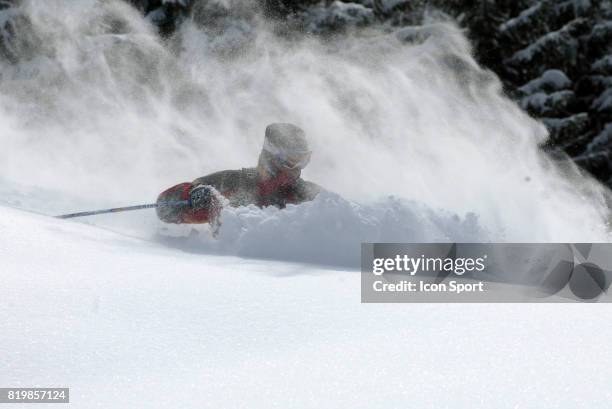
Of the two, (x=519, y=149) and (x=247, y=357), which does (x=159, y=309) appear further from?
(x=519, y=149)

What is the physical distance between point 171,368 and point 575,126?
14.9 metres

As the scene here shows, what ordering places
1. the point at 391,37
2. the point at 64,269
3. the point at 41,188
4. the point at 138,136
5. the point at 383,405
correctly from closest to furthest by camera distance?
the point at 383,405, the point at 64,269, the point at 41,188, the point at 138,136, the point at 391,37

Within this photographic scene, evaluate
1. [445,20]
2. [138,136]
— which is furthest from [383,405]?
[445,20]

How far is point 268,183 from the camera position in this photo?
634cm

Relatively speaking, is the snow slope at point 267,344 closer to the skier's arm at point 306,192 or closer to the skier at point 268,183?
the skier at point 268,183

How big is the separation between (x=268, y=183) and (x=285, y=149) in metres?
0.33

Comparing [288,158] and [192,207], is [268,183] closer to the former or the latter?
[288,158]

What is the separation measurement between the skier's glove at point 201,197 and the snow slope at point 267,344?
7.79 feet

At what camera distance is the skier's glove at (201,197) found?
5.96 metres

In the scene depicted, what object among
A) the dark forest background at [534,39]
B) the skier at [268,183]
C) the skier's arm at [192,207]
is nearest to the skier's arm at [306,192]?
the skier at [268,183]

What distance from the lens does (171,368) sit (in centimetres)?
241

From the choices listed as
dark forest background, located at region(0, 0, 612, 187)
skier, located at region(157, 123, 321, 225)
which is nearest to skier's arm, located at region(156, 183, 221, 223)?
skier, located at region(157, 123, 321, 225)

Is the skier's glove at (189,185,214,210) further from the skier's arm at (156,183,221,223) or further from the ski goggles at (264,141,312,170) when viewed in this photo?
the ski goggles at (264,141,312,170)

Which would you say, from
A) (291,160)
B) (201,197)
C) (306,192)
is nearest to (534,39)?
(306,192)
